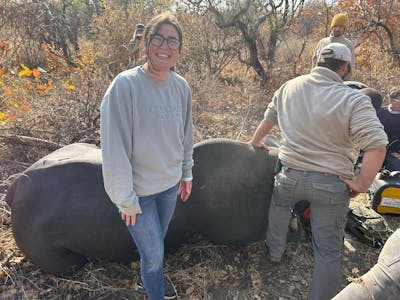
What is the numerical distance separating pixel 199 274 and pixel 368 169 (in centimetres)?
145

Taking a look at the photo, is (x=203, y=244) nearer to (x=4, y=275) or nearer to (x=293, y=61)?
(x=4, y=275)

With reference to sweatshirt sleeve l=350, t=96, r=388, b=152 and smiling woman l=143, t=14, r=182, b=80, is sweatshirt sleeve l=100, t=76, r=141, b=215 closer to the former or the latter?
smiling woman l=143, t=14, r=182, b=80

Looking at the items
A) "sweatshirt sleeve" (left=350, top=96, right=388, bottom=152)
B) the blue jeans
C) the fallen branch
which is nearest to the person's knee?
the blue jeans

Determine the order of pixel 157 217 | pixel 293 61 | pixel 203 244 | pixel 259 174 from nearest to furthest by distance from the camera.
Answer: pixel 157 217 → pixel 259 174 → pixel 203 244 → pixel 293 61

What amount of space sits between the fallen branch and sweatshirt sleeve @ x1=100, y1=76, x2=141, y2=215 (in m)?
2.41

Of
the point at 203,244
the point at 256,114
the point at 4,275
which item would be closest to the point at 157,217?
the point at 203,244

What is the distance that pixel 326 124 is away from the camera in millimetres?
2004

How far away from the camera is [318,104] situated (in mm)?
2027

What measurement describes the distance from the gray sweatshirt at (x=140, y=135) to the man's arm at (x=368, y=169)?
115 cm

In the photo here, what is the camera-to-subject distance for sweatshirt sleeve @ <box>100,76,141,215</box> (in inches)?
58.4

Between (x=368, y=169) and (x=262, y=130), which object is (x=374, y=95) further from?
(x=368, y=169)

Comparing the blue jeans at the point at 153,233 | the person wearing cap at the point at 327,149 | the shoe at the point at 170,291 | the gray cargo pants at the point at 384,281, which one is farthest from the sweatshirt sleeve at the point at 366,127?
the shoe at the point at 170,291

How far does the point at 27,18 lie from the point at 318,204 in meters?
7.55

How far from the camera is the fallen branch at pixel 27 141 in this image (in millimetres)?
3602
